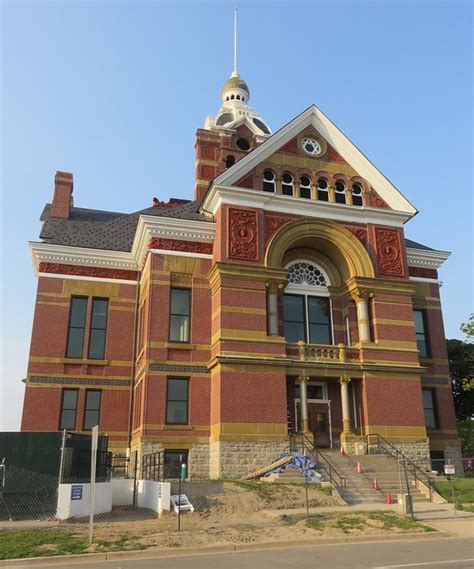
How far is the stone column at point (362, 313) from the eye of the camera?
26163 millimetres

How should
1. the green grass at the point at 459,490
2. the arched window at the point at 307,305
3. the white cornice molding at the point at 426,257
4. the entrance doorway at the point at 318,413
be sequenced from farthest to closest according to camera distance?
the white cornice molding at the point at 426,257, the arched window at the point at 307,305, the entrance doorway at the point at 318,413, the green grass at the point at 459,490

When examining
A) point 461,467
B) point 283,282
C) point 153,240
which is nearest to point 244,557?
point 283,282

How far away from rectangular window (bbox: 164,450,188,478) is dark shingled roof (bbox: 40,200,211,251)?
11.2 meters

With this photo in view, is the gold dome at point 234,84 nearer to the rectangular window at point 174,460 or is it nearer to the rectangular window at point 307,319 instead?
the rectangular window at point 307,319

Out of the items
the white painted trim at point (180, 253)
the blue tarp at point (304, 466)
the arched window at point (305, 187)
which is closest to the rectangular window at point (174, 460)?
the blue tarp at point (304, 466)

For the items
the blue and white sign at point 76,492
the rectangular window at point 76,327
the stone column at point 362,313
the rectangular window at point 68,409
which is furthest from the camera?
the rectangular window at point 76,327

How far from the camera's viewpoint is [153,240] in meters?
26.7

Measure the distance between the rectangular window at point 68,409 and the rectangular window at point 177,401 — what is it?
561 cm

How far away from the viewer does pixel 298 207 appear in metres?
27.3

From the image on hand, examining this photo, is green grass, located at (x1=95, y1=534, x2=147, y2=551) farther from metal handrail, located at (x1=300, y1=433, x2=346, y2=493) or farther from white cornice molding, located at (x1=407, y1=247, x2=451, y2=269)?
white cornice molding, located at (x1=407, y1=247, x2=451, y2=269)

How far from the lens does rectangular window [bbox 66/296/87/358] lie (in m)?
28.3

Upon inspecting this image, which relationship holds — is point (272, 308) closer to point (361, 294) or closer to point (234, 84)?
point (361, 294)

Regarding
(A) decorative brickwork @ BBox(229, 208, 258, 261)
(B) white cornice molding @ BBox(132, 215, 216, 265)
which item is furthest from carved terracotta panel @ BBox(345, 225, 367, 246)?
(B) white cornice molding @ BBox(132, 215, 216, 265)

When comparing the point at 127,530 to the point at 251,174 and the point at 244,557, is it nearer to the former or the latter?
the point at 244,557
